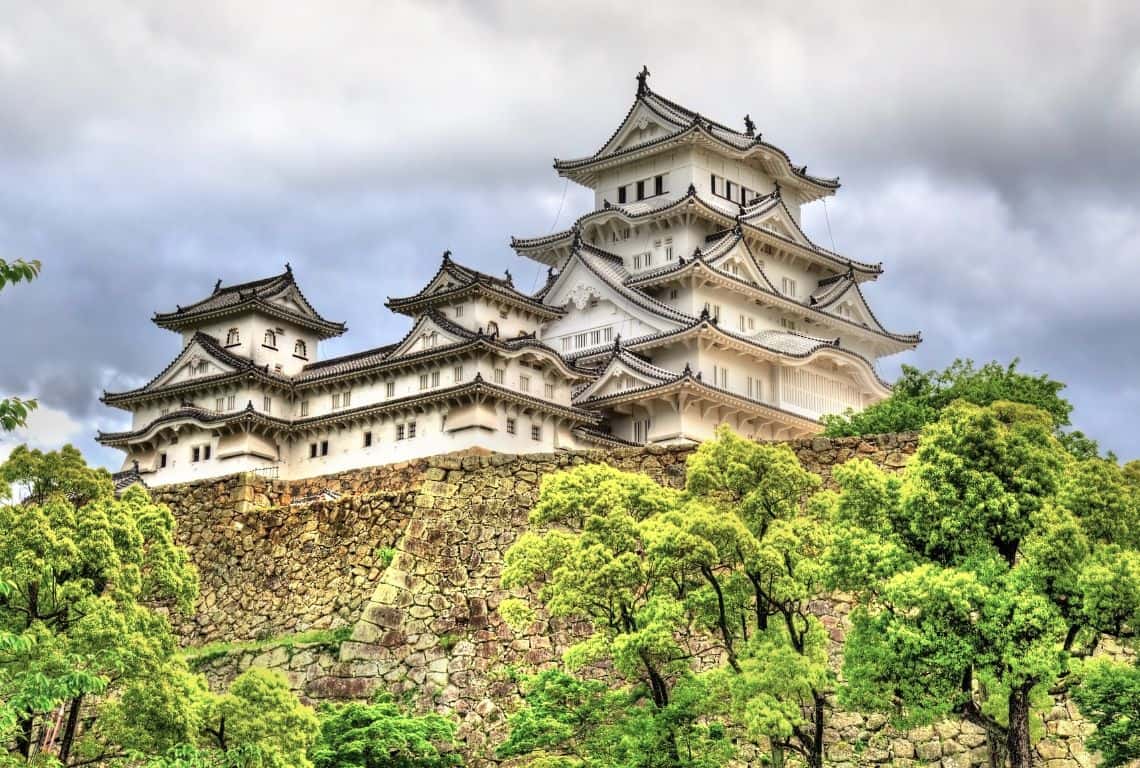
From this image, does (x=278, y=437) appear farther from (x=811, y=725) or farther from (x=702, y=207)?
(x=811, y=725)

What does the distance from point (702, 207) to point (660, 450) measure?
3470 centimetres

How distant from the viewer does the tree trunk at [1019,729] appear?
70.2 feet

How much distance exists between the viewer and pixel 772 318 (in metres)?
66.2

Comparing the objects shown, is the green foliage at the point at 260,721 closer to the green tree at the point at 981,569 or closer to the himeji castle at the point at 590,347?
the green tree at the point at 981,569

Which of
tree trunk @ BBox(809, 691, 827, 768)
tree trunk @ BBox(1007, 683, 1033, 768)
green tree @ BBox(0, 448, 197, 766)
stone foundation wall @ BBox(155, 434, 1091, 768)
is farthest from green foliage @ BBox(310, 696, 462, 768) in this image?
tree trunk @ BBox(1007, 683, 1033, 768)

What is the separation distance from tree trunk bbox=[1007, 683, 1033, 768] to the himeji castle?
33371mm

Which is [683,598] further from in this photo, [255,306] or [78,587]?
[255,306]

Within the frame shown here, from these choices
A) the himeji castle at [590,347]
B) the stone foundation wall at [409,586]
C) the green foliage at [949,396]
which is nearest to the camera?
the stone foundation wall at [409,586]

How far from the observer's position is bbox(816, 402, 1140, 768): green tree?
68.6 ft

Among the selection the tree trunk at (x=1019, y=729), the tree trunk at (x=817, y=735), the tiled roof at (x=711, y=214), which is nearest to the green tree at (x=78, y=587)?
the tree trunk at (x=817, y=735)

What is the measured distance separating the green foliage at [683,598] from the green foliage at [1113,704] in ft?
10.9

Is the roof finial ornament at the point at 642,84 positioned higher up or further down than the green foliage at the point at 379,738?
higher up

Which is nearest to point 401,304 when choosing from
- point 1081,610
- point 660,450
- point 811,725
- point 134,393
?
point 134,393

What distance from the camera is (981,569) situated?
71.1 ft
